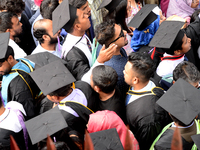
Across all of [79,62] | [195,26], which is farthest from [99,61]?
[195,26]

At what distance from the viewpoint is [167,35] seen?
8.61 ft

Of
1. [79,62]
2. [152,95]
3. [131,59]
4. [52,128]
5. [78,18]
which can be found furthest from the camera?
[78,18]

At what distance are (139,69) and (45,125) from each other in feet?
3.58

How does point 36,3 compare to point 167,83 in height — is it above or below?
above

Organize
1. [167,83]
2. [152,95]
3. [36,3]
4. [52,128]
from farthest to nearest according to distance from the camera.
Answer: [36,3], [167,83], [152,95], [52,128]

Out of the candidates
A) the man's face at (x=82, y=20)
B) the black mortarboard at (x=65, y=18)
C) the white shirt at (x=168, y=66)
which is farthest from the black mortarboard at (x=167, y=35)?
the black mortarboard at (x=65, y=18)

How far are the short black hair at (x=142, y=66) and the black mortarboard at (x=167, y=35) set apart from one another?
1.41 ft

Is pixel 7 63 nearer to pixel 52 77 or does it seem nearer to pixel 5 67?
pixel 5 67

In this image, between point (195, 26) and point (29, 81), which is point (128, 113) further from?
point (195, 26)

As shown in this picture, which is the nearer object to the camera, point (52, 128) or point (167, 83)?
point (52, 128)

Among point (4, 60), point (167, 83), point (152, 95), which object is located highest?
point (4, 60)

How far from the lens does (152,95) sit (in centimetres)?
208

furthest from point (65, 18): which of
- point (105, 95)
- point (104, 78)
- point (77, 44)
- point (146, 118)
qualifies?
point (146, 118)

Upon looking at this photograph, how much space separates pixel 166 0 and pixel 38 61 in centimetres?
315
